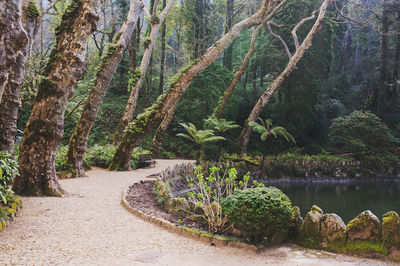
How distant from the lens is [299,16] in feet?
58.5

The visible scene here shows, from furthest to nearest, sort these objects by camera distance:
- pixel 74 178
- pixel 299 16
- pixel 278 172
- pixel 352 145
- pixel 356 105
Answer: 1. pixel 356 105
2. pixel 299 16
3. pixel 352 145
4. pixel 278 172
5. pixel 74 178

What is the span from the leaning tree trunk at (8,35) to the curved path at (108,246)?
1.76 metres

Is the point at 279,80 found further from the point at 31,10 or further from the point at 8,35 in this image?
the point at 8,35

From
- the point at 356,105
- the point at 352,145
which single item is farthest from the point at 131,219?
the point at 356,105

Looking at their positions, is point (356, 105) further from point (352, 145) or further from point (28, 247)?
point (28, 247)

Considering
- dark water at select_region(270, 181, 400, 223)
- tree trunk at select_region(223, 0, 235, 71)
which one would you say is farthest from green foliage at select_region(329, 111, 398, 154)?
tree trunk at select_region(223, 0, 235, 71)

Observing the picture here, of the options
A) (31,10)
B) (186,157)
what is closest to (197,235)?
(31,10)

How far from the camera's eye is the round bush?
12.0ft

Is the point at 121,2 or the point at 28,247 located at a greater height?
the point at 121,2

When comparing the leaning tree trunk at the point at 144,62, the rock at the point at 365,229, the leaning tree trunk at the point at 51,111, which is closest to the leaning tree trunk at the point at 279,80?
the leaning tree trunk at the point at 144,62

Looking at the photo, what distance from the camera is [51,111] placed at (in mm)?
5840

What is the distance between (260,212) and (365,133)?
12.7 metres

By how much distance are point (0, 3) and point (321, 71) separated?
1919 centimetres

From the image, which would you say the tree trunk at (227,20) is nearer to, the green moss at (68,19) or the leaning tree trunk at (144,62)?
the leaning tree trunk at (144,62)
